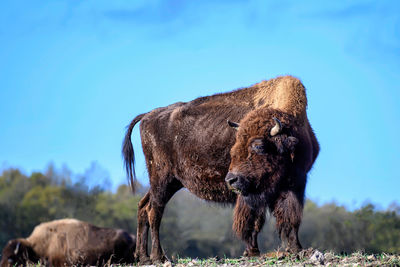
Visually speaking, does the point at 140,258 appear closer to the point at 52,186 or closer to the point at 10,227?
the point at 52,186

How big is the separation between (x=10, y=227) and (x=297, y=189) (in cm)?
2849

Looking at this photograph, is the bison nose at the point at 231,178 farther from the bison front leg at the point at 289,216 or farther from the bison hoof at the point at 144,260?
the bison hoof at the point at 144,260

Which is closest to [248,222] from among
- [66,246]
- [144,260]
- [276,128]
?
[276,128]

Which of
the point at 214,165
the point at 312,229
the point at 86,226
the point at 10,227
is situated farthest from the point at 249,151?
the point at 312,229

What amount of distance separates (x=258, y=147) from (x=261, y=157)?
0.53 feet

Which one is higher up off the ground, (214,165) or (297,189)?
(214,165)

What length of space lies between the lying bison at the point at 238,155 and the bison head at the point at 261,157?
0.05 feet

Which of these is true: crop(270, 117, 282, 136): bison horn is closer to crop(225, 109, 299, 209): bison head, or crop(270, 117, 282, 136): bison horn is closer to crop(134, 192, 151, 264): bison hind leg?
crop(225, 109, 299, 209): bison head

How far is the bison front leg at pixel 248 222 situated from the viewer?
891cm

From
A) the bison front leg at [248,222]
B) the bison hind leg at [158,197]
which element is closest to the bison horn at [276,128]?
the bison front leg at [248,222]

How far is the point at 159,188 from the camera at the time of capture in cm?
1089

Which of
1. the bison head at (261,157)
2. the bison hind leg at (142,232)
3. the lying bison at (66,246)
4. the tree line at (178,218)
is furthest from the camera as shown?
the tree line at (178,218)

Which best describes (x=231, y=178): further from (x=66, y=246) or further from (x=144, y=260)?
(x=66, y=246)

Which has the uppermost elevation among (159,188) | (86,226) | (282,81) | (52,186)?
(52,186)
